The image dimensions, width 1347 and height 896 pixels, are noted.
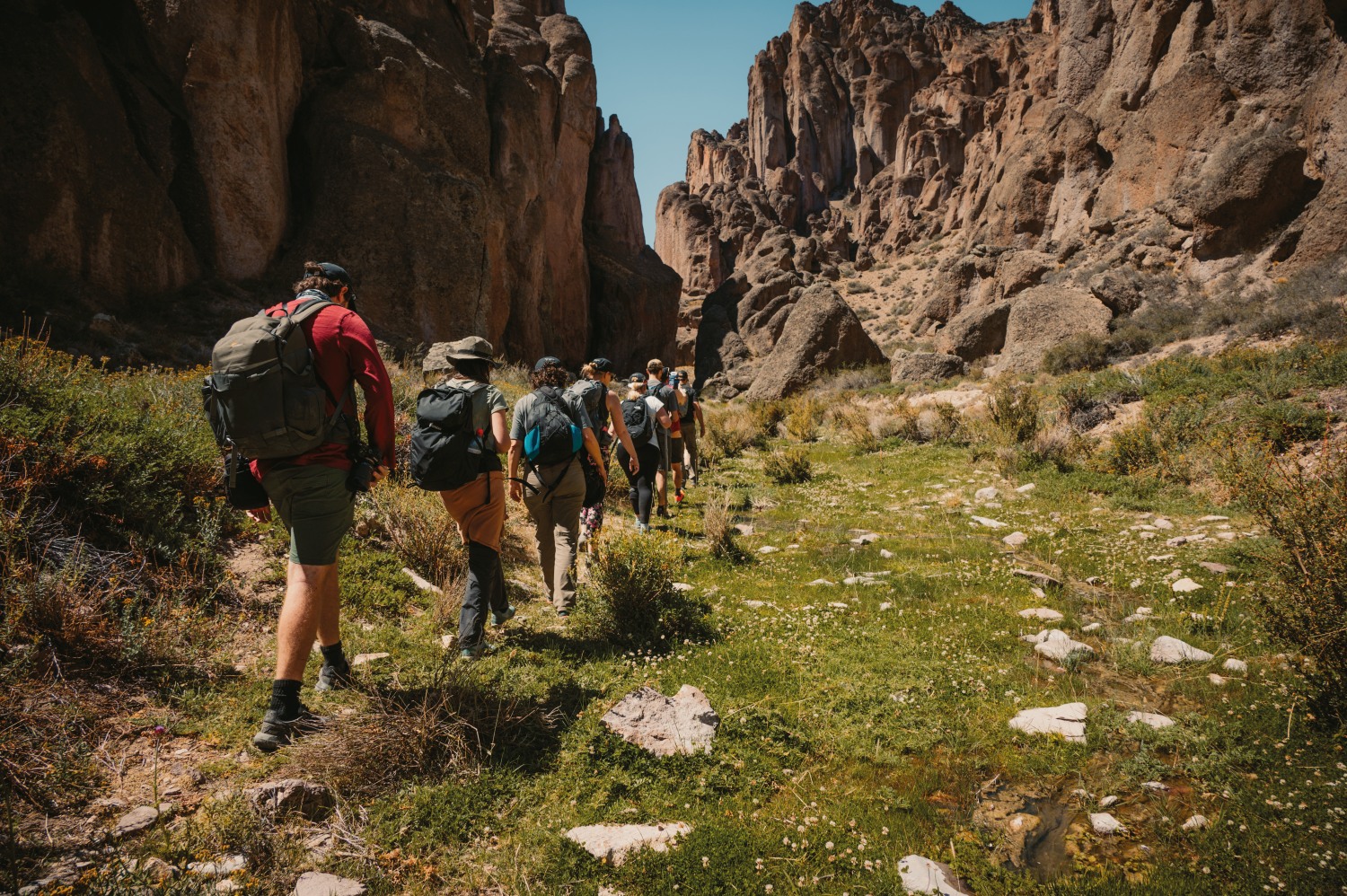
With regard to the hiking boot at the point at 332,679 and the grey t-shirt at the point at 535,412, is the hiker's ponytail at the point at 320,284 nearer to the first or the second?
the grey t-shirt at the point at 535,412

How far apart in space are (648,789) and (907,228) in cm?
7145

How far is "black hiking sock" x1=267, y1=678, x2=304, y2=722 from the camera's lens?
310cm

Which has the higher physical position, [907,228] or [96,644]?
[907,228]

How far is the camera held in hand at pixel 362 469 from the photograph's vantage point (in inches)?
131

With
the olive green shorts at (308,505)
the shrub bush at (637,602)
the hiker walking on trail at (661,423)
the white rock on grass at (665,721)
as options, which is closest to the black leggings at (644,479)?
the hiker walking on trail at (661,423)

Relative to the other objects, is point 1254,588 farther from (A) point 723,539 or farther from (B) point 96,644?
(B) point 96,644

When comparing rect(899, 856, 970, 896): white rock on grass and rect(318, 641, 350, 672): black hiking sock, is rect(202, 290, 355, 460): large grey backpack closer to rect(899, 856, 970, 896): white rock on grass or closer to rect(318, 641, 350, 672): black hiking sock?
rect(318, 641, 350, 672): black hiking sock

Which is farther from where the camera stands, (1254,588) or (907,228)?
(907,228)

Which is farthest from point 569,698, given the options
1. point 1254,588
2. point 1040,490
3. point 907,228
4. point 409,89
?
point 907,228

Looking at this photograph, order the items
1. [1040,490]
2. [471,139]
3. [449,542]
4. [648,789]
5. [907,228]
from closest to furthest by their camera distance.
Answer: [648,789] < [449,542] < [1040,490] < [471,139] < [907,228]

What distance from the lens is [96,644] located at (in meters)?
3.48

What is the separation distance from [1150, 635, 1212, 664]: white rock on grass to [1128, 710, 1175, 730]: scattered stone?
0.77 meters

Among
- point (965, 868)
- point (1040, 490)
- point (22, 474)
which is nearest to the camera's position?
point (965, 868)

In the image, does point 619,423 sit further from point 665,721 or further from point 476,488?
point 665,721
